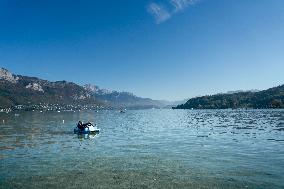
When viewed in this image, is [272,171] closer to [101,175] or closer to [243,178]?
[243,178]

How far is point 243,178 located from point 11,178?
23070mm

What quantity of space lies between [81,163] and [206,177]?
54.4 ft

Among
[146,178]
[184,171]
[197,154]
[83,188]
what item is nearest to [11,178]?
[83,188]

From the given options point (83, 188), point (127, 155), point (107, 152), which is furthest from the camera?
point (107, 152)

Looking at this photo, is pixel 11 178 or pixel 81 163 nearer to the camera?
pixel 11 178

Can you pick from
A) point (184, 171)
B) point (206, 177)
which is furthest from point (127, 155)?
point (206, 177)

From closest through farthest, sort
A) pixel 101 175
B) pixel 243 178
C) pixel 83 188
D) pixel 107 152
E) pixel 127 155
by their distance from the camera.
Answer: pixel 83 188, pixel 243 178, pixel 101 175, pixel 127 155, pixel 107 152

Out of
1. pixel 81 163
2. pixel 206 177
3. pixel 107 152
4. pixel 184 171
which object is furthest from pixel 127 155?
pixel 206 177

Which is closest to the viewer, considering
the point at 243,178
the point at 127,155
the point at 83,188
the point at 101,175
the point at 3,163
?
the point at 83,188

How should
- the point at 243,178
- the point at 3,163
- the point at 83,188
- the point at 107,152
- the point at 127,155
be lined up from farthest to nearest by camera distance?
the point at 107,152 → the point at 127,155 → the point at 3,163 → the point at 243,178 → the point at 83,188

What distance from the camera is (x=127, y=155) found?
50594 millimetres

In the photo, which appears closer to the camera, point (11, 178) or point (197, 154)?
point (11, 178)

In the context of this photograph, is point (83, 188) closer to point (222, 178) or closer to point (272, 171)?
point (222, 178)

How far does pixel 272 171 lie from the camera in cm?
3675
